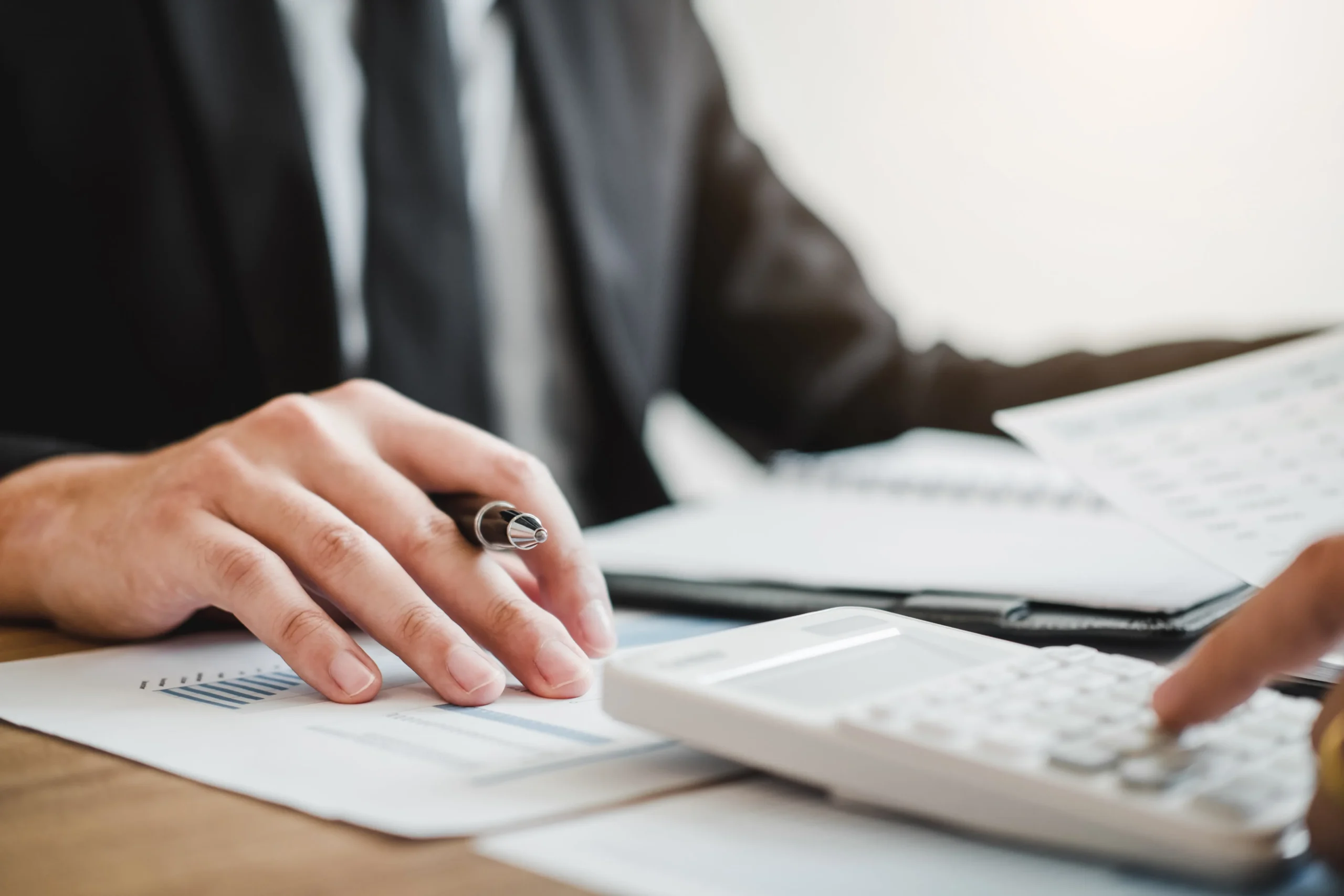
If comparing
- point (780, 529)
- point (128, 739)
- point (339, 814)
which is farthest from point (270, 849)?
point (780, 529)

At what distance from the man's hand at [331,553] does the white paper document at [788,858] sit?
0.14 m

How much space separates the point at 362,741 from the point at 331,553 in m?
0.12

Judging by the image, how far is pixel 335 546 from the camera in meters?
0.49

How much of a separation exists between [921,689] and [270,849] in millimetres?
195

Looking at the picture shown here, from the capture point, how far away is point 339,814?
32cm

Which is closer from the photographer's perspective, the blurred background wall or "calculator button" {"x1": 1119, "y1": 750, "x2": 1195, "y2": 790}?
"calculator button" {"x1": 1119, "y1": 750, "x2": 1195, "y2": 790}

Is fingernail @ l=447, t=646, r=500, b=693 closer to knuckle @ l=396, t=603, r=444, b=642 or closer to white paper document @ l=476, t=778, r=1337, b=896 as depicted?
knuckle @ l=396, t=603, r=444, b=642

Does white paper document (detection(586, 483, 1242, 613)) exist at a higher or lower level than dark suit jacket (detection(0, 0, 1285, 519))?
lower

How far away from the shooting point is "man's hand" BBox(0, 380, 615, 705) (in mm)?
460

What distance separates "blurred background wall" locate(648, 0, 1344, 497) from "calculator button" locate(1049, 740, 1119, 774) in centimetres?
134

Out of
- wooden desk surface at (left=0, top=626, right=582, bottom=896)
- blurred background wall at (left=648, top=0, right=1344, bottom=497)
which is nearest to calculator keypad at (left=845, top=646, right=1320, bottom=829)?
wooden desk surface at (left=0, top=626, right=582, bottom=896)

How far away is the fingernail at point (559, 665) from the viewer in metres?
0.45

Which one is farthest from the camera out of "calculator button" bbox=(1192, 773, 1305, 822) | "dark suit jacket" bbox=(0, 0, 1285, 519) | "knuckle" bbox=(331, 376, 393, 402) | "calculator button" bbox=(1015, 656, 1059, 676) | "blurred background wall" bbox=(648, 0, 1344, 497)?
"blurred background wall" bbox=(648, 0, 1344, 497)

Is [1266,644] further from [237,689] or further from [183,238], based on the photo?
[183,238]
